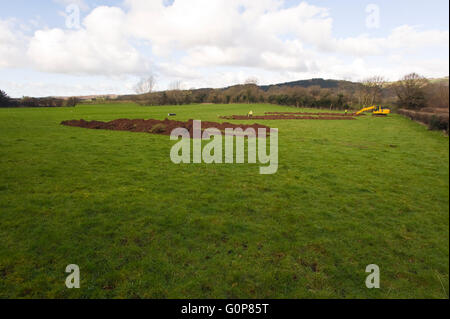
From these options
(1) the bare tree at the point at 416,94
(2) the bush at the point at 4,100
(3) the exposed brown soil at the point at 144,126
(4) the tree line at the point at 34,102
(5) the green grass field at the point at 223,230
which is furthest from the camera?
(4) the tree line at the point at 34,102

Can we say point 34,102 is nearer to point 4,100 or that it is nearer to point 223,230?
point 4,100

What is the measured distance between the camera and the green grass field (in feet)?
12.8

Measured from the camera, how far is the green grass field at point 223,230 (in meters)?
3.89

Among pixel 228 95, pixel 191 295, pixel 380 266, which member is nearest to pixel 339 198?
pixel 380 266

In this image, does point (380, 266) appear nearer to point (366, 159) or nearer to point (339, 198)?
point (339, 198)

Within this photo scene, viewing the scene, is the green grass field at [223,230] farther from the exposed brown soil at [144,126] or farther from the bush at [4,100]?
the bush at [4,100]

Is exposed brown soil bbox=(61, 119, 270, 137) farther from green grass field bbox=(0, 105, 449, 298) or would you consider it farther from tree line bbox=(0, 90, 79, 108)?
tree line bbox=(0, 90, 79, 108)

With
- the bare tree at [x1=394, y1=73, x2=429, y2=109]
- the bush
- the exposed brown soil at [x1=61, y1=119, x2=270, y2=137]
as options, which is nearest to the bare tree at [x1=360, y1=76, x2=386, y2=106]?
the exposed brown soil at [x1=61, y1=119, x2=270, y2=137]

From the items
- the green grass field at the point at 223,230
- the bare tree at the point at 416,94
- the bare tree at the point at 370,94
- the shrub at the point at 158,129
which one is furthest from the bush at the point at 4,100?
the bare tree at the point at 370,94

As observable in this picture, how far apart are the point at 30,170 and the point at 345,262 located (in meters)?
11.2

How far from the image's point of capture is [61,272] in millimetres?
4121

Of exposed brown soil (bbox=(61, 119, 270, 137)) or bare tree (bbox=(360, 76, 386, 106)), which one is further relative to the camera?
bare tree (bbox=(360, 76, 386, 106))
